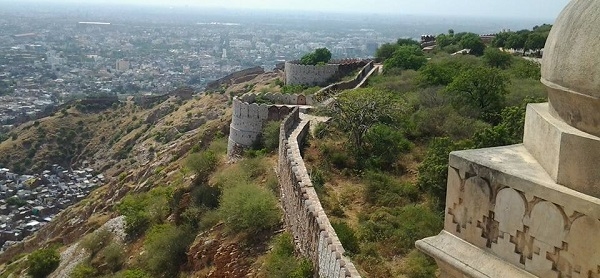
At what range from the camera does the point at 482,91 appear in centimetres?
1953

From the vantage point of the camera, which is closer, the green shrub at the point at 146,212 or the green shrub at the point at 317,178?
the green shrub at the point at 317,178

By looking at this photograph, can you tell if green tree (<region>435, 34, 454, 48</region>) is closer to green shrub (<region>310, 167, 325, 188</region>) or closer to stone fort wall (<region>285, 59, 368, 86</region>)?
stone fort wall (<region>285, 59, 368, 86</region>)

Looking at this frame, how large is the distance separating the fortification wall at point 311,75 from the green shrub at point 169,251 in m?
17.8

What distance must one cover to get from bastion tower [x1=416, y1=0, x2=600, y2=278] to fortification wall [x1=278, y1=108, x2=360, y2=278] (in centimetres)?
500

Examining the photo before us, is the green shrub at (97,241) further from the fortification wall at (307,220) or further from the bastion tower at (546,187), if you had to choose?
the bastion tower at (546,187)

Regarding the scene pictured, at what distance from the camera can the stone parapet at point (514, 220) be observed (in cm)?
289

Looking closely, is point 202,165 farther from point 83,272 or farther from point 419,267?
point 419,267

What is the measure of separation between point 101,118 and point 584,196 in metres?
62.9

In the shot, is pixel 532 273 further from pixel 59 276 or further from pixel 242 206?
pixel 59 276

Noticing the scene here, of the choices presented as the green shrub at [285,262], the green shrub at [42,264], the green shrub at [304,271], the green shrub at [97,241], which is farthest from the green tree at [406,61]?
the green shrub at [304,271]

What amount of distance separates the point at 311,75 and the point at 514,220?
30.5m

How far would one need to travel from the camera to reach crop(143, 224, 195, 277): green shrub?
16.3 m

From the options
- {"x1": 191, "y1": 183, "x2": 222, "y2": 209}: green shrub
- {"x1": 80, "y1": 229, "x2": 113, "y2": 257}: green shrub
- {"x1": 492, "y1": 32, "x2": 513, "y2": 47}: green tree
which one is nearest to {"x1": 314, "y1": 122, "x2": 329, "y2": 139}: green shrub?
{"x1": 191, "y1": 183, "x2": 222, "y2": 209}: green shrub

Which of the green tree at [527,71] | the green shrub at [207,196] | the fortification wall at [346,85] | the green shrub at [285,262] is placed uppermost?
the green tree at [527,71]
